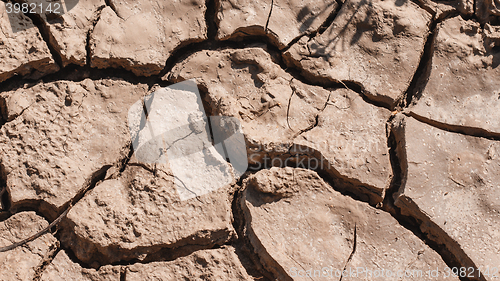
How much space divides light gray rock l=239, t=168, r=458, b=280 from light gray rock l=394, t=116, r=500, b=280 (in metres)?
0.13

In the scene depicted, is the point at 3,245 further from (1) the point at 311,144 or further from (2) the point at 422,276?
(2) the point at 422,276

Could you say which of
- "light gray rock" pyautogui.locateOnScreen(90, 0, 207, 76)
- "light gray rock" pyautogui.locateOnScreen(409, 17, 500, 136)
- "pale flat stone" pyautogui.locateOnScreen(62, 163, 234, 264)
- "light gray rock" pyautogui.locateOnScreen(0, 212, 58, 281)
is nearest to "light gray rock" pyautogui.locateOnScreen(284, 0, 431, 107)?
"light gray rock" pyautogui.locateOnScreen(409, 17, 500, 136)

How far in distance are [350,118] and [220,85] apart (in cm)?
81

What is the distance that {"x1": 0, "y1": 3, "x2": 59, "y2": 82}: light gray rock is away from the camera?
6.77 feet

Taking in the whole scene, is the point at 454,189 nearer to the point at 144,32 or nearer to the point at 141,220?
the point at 141,220

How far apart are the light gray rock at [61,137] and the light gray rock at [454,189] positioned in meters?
1.65

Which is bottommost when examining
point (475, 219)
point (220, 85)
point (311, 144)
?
point (475, 219)

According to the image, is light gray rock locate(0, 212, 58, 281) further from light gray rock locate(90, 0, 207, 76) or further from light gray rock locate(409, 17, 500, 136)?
light gray rock locate(409, 17, 500, 136)

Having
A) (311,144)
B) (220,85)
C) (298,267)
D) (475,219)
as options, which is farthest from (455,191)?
(220,85)

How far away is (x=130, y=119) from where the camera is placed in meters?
2.09

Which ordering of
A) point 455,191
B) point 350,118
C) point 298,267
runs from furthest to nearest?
point 350,118
point 455,191
point 298,267

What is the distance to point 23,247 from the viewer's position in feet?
6.15

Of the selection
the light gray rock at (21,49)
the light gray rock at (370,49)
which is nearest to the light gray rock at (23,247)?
the light gray rock at (21,49)

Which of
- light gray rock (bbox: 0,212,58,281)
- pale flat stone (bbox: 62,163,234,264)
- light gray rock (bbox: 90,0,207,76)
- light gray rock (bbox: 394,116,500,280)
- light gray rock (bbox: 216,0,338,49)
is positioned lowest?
light gray rock (bbox: 0,212,58,281)
